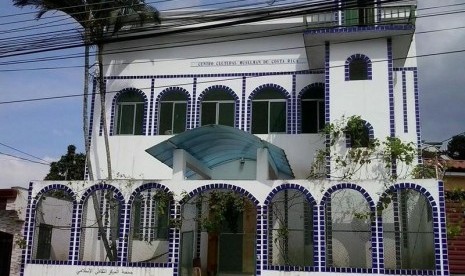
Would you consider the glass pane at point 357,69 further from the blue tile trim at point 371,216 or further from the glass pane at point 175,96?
the glass pane at point 175,96

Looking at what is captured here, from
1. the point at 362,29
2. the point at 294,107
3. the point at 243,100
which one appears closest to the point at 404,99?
the point at 362,29

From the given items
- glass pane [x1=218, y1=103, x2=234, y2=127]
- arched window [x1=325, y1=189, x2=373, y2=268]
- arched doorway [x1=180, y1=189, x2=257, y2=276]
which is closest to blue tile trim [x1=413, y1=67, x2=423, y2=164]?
arched window [x1=325, y1=189, x2=373, y2=268]

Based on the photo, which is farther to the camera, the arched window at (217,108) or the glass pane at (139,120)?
the glass pane at (139,120)

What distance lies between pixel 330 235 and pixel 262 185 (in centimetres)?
222

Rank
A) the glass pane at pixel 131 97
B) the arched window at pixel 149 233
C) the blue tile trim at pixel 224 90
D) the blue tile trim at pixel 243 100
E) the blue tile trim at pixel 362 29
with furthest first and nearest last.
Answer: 1. the glass pane at pixel 131 97
2. the blue tile trim at pixel 224 90
3. the blue tile trim at pixel 243 100
4. the arched window at pixel 149 233
5. the blue tile trim at pixel 362 29

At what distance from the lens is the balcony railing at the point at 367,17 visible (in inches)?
585

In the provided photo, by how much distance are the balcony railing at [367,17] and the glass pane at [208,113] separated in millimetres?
3921

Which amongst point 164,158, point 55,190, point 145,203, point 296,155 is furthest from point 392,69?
point 55,190

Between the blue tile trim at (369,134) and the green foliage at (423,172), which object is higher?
the blue tile trim at (369,134)


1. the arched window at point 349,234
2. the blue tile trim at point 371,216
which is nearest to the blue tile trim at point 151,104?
the arched window at point 349,234

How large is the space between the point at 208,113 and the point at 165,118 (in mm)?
1406

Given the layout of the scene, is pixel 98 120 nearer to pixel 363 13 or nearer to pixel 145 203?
pixel 145 203

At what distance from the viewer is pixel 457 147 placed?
109 ft

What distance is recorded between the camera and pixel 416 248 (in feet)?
43.8
